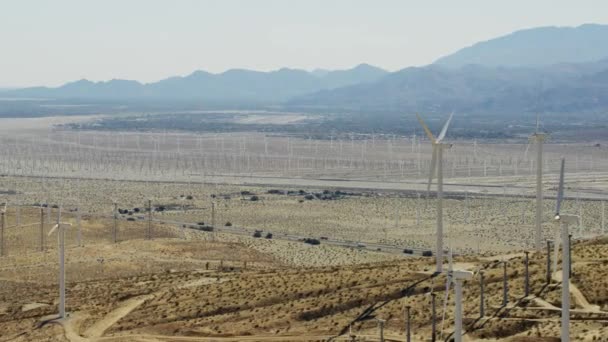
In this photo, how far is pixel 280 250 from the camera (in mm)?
81750

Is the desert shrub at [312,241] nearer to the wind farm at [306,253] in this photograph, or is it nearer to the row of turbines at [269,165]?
the wind farm at [306,253]

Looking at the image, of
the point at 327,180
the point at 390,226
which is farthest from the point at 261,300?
the point at 327,180

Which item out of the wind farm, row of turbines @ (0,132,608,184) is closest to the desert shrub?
the wind farm

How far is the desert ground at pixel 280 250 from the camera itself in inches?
1592

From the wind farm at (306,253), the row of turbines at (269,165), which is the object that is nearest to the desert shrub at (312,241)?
the wind farm at (306,253)

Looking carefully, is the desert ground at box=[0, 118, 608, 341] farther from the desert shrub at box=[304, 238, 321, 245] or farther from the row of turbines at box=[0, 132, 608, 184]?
the desert shrub at box=[304, 238, 321, 245]

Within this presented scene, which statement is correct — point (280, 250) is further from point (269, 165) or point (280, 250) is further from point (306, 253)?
point (269, 165)

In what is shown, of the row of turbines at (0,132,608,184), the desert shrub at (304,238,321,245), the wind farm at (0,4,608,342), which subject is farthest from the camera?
the row of turbines at (0,132,608,184)

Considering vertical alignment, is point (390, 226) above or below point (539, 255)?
below

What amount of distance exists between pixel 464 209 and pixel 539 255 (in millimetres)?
62984

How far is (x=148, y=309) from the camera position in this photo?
4706 cm

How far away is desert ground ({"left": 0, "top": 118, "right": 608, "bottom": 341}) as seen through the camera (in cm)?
4044

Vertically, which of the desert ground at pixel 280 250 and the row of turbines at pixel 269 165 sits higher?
the desert ground at pixel 280 250

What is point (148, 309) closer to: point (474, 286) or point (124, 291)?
point (124, 291)
